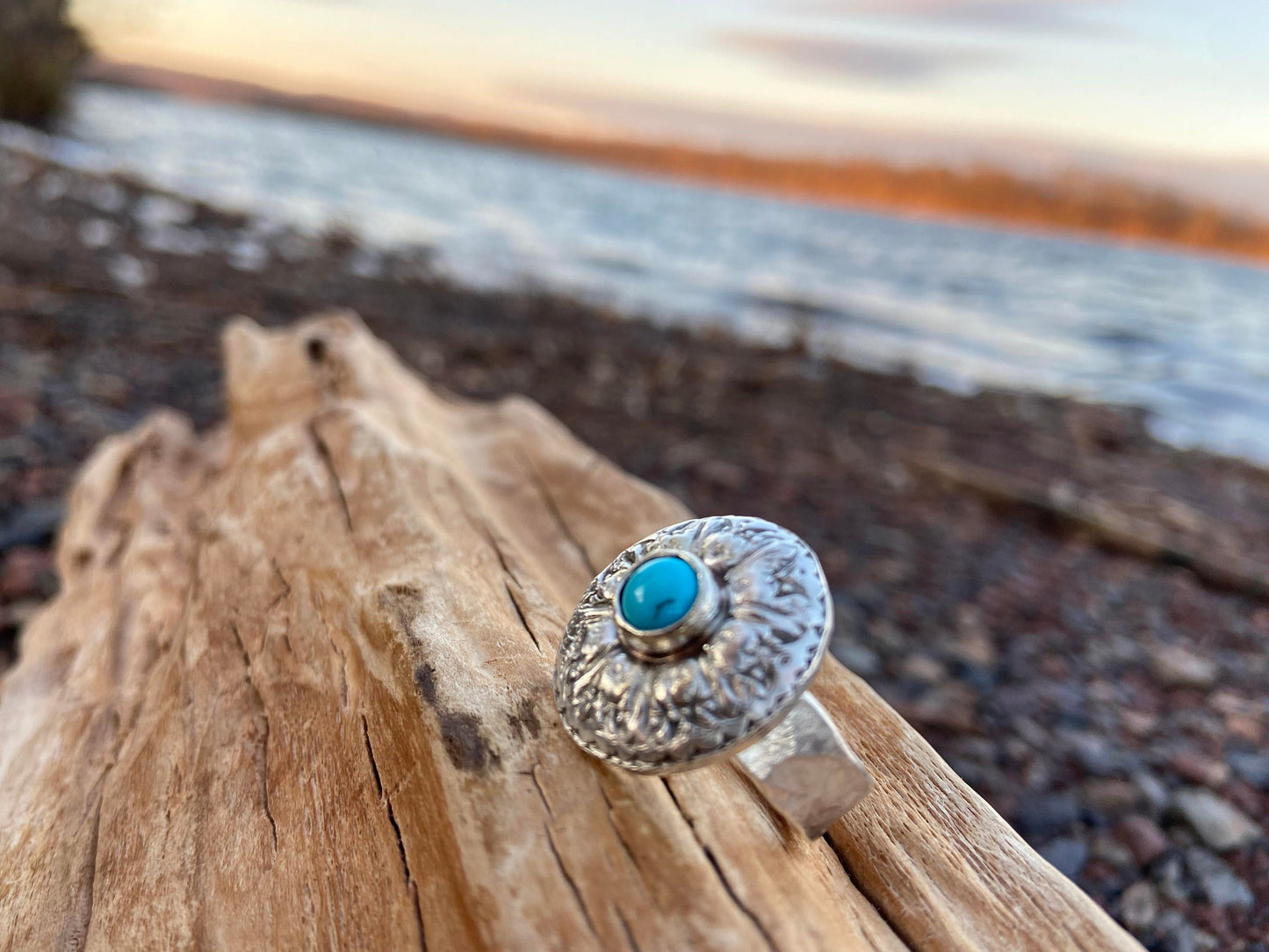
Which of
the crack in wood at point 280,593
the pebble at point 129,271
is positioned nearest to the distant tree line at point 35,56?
the pebble at point 129,271

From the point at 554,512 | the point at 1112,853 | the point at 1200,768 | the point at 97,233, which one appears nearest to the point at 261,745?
the point at 554,512

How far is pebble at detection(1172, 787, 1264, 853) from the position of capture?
2643 millimetres

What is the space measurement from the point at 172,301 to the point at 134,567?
608 cm

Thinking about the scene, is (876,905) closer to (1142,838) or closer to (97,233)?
(1142,838)

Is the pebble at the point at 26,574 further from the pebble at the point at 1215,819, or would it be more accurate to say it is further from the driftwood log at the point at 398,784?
the pebble at the point at 1215,819

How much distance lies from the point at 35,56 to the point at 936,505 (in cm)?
2845

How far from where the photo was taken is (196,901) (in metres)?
1.44

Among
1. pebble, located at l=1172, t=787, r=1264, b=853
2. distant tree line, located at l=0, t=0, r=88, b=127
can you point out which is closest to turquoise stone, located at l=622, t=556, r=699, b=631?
pebble, located at l=1172, t=787, r=1264, b=853

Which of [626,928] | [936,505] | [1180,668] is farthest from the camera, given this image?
[936,505]

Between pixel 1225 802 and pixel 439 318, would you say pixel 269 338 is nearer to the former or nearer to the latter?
pixel 1225 802

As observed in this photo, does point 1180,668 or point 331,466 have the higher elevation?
point 331,466

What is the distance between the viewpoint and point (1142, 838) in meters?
2.67

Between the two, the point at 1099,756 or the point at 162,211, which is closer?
the point at 1099,756

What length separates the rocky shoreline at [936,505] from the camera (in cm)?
288
